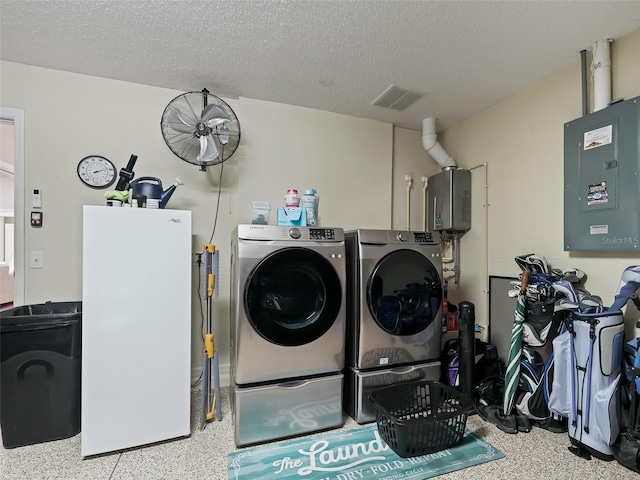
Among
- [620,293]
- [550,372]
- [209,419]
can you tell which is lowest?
[209,419]

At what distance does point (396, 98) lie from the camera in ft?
8.39

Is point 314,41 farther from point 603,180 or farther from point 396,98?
point 603,180

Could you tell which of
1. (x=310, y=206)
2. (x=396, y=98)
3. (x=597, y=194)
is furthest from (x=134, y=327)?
(x=597, y=194)

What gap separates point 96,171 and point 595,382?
11.3 ft

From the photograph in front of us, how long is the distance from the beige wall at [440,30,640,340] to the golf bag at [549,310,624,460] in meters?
0.38

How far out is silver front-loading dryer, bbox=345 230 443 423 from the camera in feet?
6.28

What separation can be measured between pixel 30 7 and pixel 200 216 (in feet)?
4.90

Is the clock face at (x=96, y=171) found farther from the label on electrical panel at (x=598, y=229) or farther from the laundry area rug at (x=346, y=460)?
the label on electrical panel at (x=598, y=229)

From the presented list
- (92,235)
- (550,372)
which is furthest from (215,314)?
(550,372)

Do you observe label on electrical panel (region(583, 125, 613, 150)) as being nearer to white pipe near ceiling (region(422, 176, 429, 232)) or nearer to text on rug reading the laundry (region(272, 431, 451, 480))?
white pipe near ceiling (region(422, 176, 429, 232))

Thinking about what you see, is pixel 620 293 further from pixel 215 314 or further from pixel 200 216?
pixel 200 216

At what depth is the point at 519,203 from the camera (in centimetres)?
244

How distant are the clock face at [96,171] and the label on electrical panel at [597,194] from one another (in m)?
3.32

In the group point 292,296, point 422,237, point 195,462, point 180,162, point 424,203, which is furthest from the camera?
point 424,203
